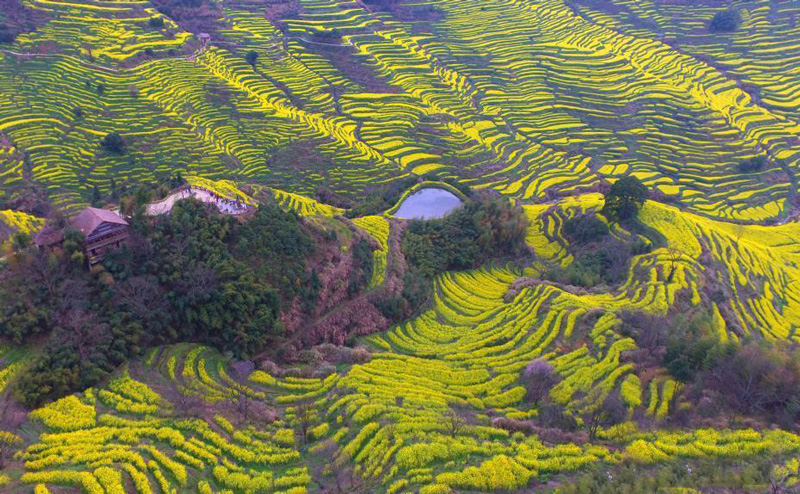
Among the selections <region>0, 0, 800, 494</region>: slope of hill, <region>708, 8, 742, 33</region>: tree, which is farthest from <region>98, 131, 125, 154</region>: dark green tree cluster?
<region>708, 8, 742, 33</region>: tree

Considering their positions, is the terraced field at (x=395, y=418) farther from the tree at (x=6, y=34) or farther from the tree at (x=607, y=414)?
the tree at (x=6, y=34)

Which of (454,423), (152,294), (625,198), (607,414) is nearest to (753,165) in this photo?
(625,198)

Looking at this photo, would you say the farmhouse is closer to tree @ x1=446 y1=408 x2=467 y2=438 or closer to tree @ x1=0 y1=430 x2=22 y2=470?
tree @ x1=0 y1=430 x2=22 y2=470

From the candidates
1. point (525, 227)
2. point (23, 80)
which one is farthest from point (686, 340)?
point (23, 80)

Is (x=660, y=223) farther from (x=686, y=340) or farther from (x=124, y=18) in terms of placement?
(x=124, y=18)

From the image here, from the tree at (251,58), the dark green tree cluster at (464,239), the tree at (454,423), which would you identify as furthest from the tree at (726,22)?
the tree at (454,423)

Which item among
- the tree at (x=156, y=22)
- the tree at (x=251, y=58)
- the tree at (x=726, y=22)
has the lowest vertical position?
the tree at (x=251, y=58)

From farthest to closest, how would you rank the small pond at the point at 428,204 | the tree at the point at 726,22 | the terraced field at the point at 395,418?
the tree at the point at 726,22, the small pond at the point at 428,204, the terraced field at the point at 395,418
